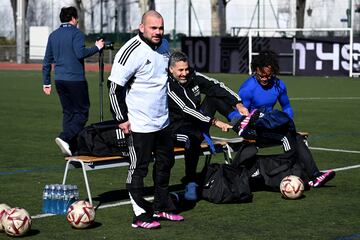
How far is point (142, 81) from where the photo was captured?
28.6 feet

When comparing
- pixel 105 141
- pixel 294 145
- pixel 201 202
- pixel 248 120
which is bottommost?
pixel 201 202

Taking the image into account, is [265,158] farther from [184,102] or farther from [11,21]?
[11,21]

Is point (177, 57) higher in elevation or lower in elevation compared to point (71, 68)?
higher

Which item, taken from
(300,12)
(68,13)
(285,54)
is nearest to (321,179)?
(68,13)

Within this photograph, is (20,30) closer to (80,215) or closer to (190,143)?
(190,143)

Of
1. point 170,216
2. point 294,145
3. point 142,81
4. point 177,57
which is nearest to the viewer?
point 142,81

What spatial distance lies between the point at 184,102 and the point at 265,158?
1326mm

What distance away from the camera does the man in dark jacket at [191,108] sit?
32.8 ft

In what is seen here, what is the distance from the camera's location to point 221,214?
30.8ft

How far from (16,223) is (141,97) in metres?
1.56

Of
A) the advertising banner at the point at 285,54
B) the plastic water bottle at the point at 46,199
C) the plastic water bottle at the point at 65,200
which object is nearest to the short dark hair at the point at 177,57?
the plastic water bottle at the point at 65,200

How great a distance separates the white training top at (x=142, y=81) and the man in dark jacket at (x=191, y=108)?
997mm

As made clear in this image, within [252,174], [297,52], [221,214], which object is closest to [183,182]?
[252,174]

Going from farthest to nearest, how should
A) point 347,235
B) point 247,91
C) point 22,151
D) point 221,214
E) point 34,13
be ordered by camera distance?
point 34,13, point 22,151, point 247,91, point 221,214, point 347,235
